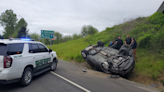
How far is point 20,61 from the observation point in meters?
4.33

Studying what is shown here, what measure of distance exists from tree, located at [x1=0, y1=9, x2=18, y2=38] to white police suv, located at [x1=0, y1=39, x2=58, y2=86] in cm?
5357

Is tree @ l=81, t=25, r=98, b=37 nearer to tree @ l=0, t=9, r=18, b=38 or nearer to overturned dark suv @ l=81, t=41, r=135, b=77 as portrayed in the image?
overturned dark suv @ l=81, t=41, r=135, b=77

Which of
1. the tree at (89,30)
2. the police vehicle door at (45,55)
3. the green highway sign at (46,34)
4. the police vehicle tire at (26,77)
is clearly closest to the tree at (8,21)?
the tree at (89,30)

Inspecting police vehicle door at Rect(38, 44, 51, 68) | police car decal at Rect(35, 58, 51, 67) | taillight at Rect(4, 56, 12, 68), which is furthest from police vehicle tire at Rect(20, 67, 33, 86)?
police vehicle door at Rect(38, 44, 51, 68)

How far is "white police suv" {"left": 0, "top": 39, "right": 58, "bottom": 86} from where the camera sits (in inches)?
153

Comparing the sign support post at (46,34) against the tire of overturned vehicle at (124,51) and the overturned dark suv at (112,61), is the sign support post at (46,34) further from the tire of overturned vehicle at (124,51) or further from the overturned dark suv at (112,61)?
the tire of overturned vehicle at (124,51)

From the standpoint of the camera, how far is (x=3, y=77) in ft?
12.6

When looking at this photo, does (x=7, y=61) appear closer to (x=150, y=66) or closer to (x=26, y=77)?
(x=26, y=77)

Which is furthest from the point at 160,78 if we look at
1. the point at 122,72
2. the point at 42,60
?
the point at 42,60

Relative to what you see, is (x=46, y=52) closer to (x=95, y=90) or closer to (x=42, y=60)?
(x=42, y=60)

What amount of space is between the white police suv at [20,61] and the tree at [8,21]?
176ft

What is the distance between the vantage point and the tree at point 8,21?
50.3 metres

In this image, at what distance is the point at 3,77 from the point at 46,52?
281cm

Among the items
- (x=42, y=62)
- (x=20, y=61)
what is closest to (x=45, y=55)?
(x=42, y=62)
